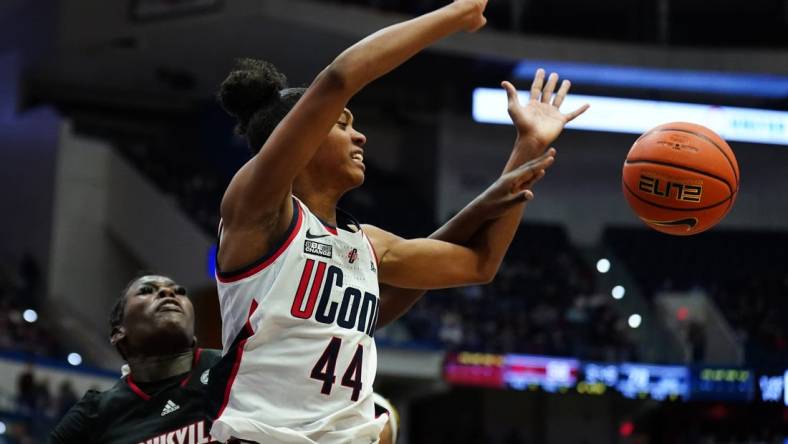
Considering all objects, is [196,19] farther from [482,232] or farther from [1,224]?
[482,232]

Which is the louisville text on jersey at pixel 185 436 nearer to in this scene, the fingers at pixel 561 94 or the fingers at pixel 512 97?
the fingers at pixel 512 97

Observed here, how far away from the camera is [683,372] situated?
2056cm

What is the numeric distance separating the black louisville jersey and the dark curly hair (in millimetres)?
1059

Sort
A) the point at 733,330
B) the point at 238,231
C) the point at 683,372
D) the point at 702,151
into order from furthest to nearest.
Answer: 1. the point at 733,330
2. the point at 683,372
3. the point at 702,151
4. the point at 238,231

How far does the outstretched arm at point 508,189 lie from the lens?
3.39 m

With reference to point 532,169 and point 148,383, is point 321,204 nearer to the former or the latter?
point 532,169

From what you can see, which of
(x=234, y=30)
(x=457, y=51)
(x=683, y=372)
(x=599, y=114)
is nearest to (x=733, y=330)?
(x=683, y=372)

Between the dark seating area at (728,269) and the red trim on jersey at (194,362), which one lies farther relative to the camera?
the dark seating area at (728,269)

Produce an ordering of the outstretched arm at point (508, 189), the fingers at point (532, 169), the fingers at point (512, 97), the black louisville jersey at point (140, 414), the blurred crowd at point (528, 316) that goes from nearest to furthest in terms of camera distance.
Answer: the fingers at point (532, 169)
the outstretched arm at point (508, 189)
the fingers at point (512, 97)
the black louisville jersey at point (140, 414)
the blurred crowd at point (528, 316)

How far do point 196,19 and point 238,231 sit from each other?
18803 mm

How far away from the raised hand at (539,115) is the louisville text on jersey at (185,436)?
1.40 meters

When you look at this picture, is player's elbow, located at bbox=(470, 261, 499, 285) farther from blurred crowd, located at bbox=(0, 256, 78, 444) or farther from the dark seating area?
the dark seating area

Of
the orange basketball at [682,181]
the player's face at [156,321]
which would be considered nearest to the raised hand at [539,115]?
the orange basketball at [682,181]

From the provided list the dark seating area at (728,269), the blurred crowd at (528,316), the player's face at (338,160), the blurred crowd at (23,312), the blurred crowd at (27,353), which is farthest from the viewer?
the dark seating area at (728,269)
